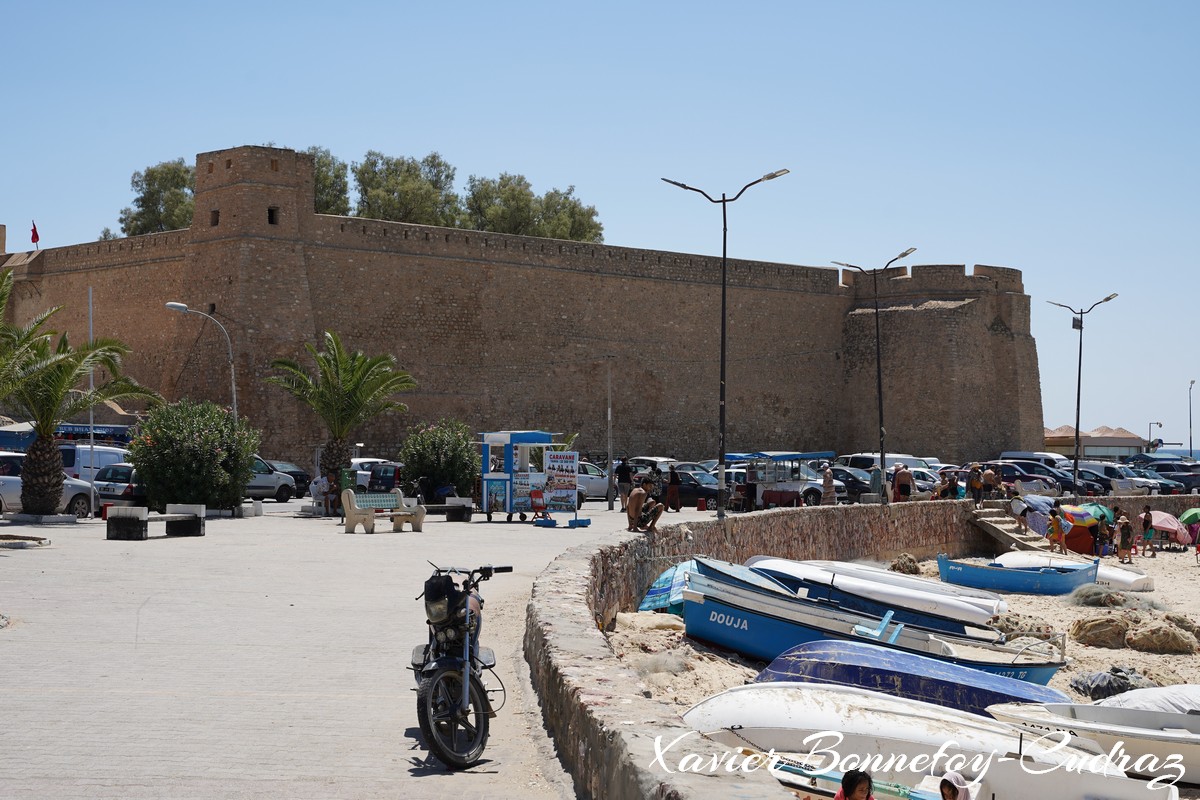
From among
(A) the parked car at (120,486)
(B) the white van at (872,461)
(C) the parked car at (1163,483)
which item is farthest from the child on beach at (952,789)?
(C) the parked car at (1163,483)

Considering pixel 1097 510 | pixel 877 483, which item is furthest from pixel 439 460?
pixel 1097 510

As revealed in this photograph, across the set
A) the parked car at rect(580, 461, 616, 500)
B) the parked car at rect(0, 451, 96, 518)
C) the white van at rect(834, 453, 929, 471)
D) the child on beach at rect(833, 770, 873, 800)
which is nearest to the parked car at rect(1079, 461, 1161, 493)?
the white van at rect(834, 453, 929, 471)

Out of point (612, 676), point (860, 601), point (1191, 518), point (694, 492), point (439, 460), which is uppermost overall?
point (439, 460)

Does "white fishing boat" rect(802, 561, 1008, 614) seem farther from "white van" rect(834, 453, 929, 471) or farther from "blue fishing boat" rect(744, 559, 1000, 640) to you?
"white van" rect(834, 453, 929, 471)

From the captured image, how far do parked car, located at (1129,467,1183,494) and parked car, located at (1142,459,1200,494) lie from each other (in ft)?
2.66

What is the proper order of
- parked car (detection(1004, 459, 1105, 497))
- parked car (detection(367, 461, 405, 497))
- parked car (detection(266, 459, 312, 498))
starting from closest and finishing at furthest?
parked car (detection(367, 461, 405, 497)), parked car (detection(266, 459, 312, 498)), parked car (detection(1004, 459, 1105, 497))

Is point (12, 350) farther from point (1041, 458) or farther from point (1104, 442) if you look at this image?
point (1104, 442)

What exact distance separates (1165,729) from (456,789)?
4.63m

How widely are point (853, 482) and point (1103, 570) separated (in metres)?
9.13

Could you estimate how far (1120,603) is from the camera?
19.1 meters

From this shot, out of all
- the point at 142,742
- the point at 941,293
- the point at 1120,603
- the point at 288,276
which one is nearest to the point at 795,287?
the point at 941,293

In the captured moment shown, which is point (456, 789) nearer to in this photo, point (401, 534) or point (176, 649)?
point (176, 649)

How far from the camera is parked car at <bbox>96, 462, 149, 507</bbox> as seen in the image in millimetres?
20850

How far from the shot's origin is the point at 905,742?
21.2 ft
